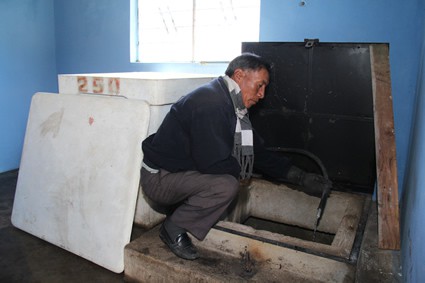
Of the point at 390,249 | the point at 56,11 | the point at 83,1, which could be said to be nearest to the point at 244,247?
the point at 390,249

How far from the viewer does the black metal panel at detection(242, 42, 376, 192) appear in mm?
2186

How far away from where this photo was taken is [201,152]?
167 cm

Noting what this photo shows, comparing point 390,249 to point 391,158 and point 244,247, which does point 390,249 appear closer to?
point 391,158

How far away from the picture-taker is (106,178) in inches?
75.6

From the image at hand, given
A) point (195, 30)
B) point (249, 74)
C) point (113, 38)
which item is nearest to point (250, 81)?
point (249, 74)

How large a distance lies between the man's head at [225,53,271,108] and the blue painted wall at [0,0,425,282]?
2.93ft

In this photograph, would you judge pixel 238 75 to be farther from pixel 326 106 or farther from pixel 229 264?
pixel 229 264

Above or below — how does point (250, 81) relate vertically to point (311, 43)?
below

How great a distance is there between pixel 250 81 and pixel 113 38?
2.13 m

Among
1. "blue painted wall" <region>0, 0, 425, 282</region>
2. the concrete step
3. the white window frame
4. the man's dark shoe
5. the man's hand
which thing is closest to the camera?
the concrete step

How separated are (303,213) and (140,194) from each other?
1.17 metres

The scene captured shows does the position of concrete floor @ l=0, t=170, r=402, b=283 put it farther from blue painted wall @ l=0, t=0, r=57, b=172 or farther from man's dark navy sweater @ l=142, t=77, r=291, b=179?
blue painted wall @ l=0, t=0, r=57, b=172

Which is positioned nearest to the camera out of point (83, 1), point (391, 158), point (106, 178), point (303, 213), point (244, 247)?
point (391, 158)

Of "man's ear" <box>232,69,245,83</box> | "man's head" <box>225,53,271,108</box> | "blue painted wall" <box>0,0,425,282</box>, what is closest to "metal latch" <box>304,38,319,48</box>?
"blue painted wall" <box>0,0,425,282</box>
